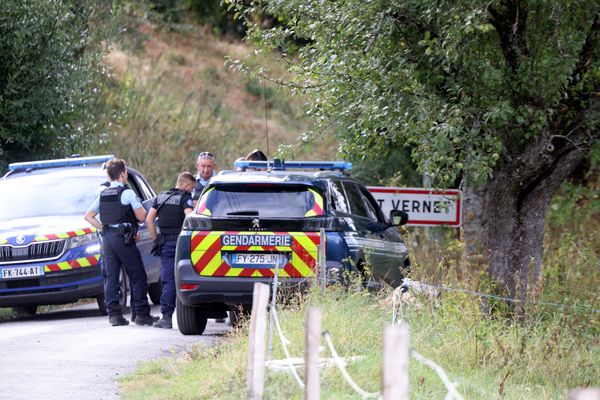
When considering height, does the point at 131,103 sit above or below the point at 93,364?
above

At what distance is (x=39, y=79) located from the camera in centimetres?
2156

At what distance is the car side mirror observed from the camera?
48.6 ft

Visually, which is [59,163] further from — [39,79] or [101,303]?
[39,79]

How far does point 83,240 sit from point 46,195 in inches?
53.5

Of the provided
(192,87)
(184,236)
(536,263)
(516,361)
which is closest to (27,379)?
(184,236)

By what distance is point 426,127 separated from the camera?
1321cm

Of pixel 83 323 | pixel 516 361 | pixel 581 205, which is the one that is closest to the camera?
pixel 516 361

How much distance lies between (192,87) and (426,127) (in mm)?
30101

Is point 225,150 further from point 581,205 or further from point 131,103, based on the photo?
point 581,205

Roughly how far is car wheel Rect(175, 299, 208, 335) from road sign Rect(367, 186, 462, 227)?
4.33 metres

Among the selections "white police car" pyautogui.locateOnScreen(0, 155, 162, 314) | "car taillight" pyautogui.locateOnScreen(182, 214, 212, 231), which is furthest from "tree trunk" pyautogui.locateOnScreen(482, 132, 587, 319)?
"white police car" pyautogui.locateOnScreen(0, 155, 162, 314)

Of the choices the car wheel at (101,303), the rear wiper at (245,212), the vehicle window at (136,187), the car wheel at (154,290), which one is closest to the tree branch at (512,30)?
the rear wiper at (245,212)

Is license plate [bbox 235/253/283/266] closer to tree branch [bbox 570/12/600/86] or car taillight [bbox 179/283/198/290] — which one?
car taillight [bbox 179/283/198/290]

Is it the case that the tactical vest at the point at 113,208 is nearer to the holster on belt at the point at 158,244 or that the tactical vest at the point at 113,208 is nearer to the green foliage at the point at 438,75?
the holster on belt at the point at 158,244
